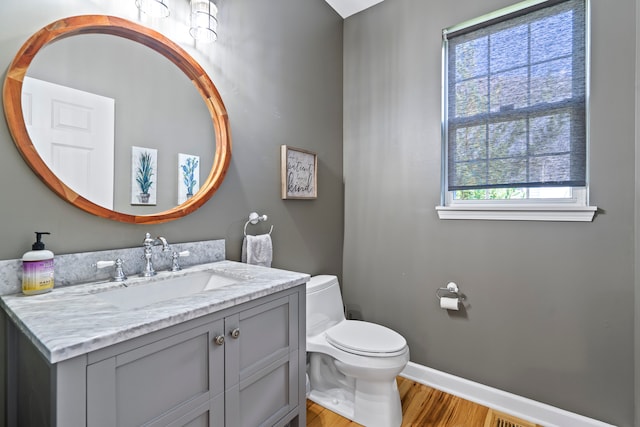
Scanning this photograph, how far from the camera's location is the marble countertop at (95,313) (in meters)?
0.65

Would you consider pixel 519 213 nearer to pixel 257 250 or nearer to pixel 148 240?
pixel 257 250

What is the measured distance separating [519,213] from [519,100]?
0.66 m

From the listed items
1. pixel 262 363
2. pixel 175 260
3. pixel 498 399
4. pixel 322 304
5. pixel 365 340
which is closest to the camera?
pixel 262 363

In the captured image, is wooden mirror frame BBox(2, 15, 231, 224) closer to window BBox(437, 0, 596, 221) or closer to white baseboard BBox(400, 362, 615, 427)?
window BBox(437, 0, 596, 221)

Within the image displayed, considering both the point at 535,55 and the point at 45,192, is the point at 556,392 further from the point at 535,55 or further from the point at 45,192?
the point at 45,192

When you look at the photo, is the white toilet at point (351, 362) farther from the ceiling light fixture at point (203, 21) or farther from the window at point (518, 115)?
the ceiling light fixture at point (203, 21)

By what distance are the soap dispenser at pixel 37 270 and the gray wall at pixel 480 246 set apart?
1832 mm

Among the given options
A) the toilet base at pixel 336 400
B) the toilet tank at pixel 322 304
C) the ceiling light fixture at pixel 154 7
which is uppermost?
the ceiling light fixture at pixel 154 7

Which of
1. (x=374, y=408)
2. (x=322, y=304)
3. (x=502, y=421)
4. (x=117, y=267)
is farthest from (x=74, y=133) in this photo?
(x=502, y=421)

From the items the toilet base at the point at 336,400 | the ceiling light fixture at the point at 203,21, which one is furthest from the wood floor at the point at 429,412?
the ceiling light fixture at the point at 203,21

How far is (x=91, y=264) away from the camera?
1125 millimetres

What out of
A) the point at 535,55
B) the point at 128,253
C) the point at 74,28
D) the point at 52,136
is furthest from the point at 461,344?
the point at 74,28

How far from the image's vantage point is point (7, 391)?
3.10 ft

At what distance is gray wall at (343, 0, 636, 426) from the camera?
1.51 m
